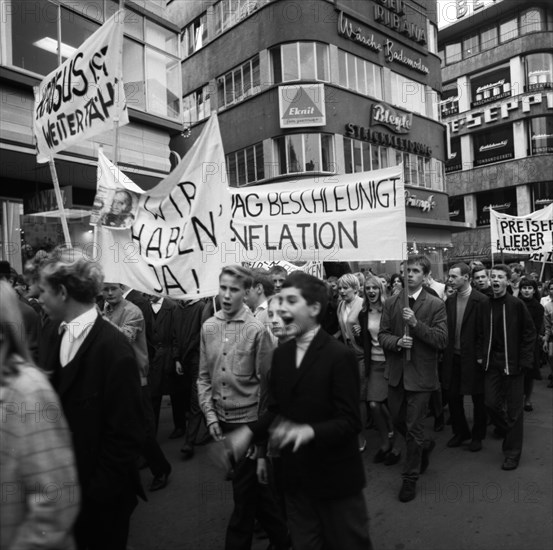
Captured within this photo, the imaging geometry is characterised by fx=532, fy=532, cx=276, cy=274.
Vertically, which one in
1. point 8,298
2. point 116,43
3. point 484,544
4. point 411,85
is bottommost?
point 484,544

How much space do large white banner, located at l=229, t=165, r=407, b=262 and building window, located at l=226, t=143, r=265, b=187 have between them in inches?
660

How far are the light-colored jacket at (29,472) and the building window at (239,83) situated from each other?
72.3 feet

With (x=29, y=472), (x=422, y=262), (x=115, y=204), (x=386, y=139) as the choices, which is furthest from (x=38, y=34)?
(x=386, y=139)

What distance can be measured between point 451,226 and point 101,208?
25342mm

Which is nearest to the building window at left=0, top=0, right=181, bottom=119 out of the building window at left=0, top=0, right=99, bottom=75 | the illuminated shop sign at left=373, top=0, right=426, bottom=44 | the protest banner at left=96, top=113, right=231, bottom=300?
the building window at left=0, top=0, right=99, bottom=75

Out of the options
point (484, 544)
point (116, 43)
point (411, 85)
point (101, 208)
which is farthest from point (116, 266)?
point (411, 85)

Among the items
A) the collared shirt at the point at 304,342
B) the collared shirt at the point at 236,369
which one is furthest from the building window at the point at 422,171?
the collared shirt at the point at 304,342

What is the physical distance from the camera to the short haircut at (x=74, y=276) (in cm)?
253

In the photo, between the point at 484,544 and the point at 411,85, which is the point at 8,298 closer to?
the point at 484,544

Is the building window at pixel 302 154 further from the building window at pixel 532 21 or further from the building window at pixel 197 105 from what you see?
the building window at pixel 532 21

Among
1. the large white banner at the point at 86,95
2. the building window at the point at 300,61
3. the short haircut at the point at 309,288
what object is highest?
the building window at the point at 300,61

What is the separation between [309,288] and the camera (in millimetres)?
2752

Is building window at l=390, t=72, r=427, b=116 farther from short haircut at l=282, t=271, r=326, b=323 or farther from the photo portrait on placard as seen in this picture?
short haircut at l=282, t=271, r=326, b=323

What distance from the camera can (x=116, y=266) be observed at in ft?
13.9
